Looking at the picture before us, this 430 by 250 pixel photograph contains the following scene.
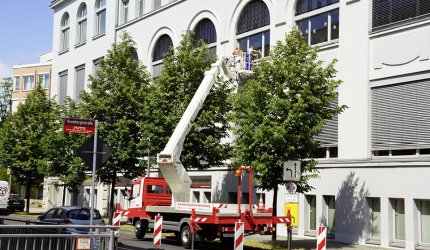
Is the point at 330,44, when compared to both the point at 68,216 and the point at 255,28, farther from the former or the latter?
the point at 68,216

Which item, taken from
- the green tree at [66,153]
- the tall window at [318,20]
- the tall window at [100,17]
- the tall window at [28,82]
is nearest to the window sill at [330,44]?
Result: the tall window at [318,20]

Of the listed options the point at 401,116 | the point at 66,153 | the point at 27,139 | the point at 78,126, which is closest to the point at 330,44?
the point at 401,116

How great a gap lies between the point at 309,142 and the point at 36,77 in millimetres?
57903

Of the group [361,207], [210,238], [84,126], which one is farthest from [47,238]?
[361,207]

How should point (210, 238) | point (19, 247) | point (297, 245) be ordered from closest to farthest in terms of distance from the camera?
point (19, 247)
point (210, 238)
point (297, 245)

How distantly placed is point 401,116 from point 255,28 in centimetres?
1083

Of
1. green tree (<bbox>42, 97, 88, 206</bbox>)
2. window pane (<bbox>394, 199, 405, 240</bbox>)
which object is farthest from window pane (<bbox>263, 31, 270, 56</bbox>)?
window pane (<bbox>394, 199, 405, 240</bbox>)

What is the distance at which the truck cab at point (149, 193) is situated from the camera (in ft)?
82.4

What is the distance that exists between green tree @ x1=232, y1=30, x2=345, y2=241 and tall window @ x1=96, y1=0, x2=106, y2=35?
27.9 meters

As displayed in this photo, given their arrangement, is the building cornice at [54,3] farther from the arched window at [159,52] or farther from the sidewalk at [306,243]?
the sidewalk at [306,243]

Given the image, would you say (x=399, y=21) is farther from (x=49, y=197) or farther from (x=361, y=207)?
(x=49, y=197)

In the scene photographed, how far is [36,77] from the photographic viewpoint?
72562 millimetres

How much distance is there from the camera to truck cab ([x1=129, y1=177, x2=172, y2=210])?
25125mm

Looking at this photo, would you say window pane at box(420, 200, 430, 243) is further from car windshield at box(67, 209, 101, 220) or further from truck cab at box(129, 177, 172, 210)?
car windshield at box(67, 209, 101, 220)
